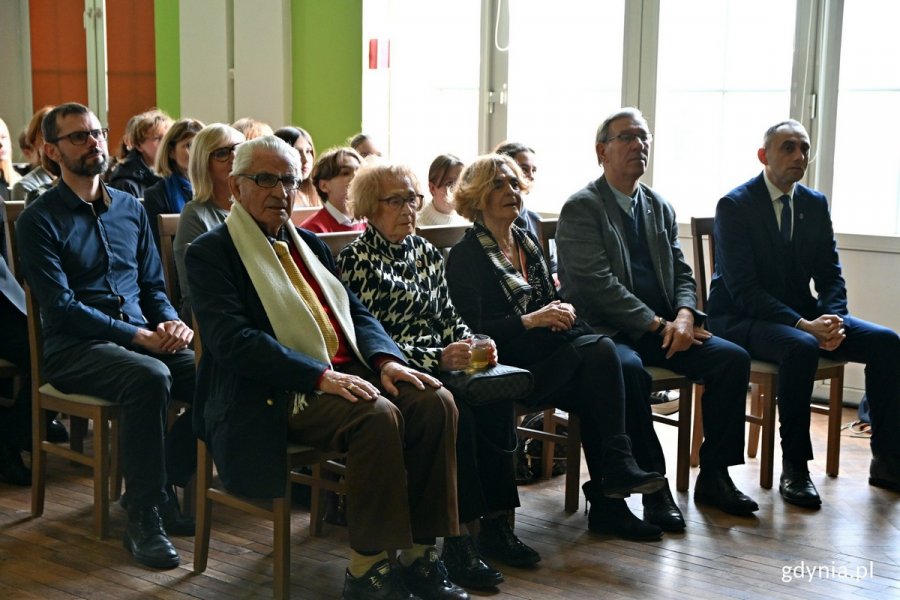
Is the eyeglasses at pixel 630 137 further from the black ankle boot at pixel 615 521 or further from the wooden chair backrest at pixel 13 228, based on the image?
the wooden chair backrest at pixel 13 228

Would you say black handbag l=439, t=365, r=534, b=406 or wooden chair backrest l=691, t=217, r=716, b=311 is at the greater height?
wooden chair backrest l=691, t=217, r=716, b=311

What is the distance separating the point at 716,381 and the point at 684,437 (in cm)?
22

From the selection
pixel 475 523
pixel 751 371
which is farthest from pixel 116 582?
pixel 751 371

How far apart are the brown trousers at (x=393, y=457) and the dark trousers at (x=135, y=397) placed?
1.84ft

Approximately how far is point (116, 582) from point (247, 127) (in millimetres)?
2320

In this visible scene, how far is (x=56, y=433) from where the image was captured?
4.32 m

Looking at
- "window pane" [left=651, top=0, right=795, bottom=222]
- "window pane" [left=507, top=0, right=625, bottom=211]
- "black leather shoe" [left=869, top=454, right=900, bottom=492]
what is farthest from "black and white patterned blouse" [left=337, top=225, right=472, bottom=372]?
"window pane" [left=507, top=0, right=625, bottom=211]

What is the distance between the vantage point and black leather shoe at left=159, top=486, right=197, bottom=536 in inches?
132

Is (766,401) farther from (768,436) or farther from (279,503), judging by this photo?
(279,503)

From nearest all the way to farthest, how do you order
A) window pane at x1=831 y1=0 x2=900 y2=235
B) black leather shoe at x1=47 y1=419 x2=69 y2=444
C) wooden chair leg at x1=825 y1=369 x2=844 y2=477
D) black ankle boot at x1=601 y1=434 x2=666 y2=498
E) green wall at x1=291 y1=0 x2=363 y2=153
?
1. black ankle boot at x1=601 y1=434 x2=666 y2=498
2. wooden chair leg at x1=825 y1=369 x2=844 y2=477
3. black leather shoe at x1=47 y1=419 x2=69 y2=444
4. window pane at x1=831 y1=0 x2=900 y2=235
5. green wall at x1=291 y1=0 x2=363 y2=153

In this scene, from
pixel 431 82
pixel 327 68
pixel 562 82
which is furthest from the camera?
pixel 327 68

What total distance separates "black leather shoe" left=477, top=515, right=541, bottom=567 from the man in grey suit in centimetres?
72

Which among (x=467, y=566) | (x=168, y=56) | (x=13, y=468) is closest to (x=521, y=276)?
(x=467, y=566)

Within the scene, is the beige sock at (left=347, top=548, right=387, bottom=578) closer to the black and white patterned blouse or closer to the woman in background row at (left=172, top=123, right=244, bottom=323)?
the black and white patterned blouse
